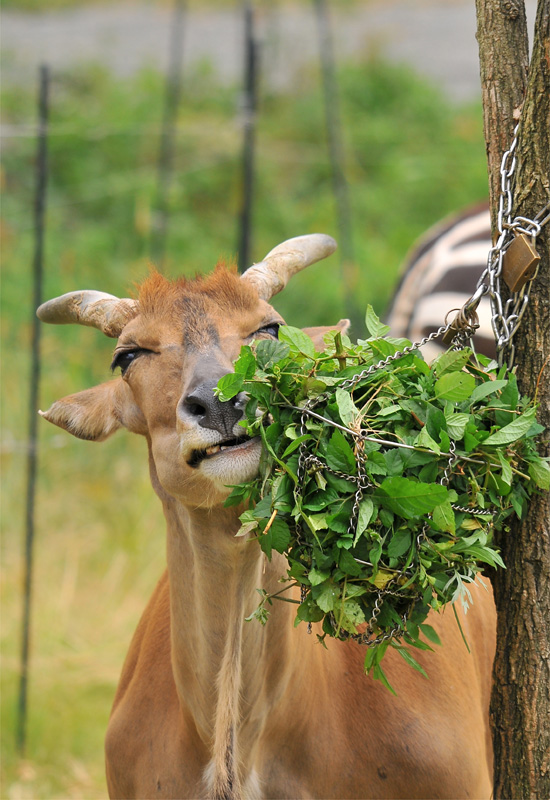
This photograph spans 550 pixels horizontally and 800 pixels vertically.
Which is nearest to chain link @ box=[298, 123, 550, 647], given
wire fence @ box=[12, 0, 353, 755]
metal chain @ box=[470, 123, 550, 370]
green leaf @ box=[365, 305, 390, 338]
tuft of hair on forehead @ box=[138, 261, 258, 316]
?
metal chain @ box=[470, 123, 550, 370]

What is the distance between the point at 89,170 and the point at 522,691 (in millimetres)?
9432

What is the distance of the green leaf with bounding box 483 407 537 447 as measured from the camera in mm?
2512

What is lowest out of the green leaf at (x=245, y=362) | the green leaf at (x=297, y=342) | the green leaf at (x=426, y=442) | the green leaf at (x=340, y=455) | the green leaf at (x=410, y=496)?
the green leaf at (x=410, y=496)

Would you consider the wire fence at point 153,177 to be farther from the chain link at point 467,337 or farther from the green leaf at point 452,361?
the green leaf at point 452,361

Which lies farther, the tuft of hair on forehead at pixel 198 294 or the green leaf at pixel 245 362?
the tuft of hair on forehead at pixel 198 294

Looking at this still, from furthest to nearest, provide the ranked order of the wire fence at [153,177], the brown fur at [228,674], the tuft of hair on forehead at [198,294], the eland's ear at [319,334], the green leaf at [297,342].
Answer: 1. the wire fence at [153,177]
2. the eland's ear at [319,334]
3. the tuft of hair on forehead at [198,294]
4. the brown fur at [228,674]
5. the green leaf at [297,342]

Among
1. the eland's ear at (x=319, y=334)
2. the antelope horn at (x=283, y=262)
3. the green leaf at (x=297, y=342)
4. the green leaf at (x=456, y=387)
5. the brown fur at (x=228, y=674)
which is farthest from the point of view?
the antelope horn at (x=283, y=262)

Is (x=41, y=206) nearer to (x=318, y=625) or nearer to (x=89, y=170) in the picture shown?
(x=318, y=625)

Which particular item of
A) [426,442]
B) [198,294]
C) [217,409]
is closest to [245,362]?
[217,409]

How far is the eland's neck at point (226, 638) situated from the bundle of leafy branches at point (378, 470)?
0.38m

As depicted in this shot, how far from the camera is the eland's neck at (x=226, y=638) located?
2979mm

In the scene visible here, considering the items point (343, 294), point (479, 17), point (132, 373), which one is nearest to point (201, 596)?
point (132, 373)

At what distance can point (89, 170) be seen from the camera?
11.2 meters

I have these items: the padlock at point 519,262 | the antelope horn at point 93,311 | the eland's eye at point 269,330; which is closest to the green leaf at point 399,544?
the padlock at point 519,262
